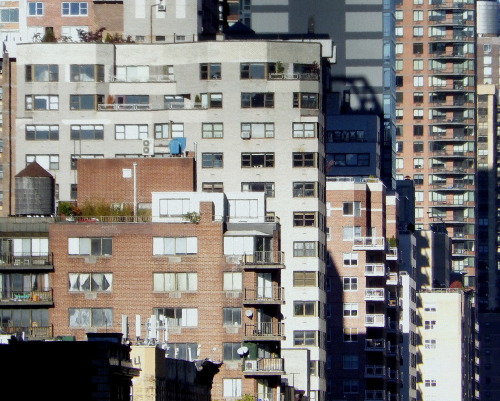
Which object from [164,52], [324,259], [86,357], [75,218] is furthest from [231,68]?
[86,357]

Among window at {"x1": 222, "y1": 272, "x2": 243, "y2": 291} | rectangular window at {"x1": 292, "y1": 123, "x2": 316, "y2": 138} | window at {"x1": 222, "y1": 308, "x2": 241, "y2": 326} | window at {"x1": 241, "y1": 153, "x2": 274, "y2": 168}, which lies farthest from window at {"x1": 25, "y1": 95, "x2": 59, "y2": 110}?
window at {"x1": 222, "y1": 308, "x2": 241, "y2": 326}

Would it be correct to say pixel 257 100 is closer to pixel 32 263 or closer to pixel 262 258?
pixel 262 258

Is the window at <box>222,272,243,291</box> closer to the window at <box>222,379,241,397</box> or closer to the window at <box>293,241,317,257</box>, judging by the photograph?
the window at <box>222,379,241,397</box>

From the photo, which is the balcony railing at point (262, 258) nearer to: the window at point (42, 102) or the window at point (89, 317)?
the window at point (89, 317)

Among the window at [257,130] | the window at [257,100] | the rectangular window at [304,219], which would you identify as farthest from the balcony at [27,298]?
the window at [257,100]

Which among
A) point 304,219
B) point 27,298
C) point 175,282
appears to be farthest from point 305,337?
point 27,298

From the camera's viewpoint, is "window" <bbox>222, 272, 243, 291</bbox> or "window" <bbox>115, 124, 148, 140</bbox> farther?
"window" <bbox>115, 124, 148, 140</bbox>

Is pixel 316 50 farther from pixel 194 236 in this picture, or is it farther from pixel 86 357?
pixel 86 357
